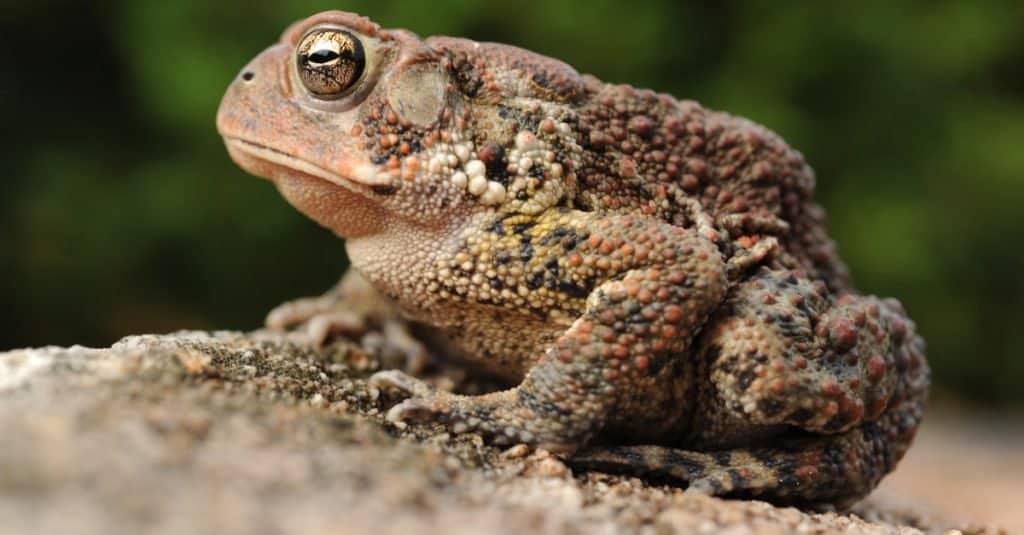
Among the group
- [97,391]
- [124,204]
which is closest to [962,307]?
[124,204]

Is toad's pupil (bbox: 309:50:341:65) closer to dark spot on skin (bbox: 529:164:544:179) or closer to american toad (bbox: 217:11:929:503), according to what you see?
american toad (bbox: 217:11:929:503)

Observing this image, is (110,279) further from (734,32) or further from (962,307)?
(962,307)

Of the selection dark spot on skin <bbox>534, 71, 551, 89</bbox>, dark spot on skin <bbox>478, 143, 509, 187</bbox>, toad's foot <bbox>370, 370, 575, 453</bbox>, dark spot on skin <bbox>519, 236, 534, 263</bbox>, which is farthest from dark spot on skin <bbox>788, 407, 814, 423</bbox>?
dark spot on skin <bbox>534, 71, 551, 89</bbox>

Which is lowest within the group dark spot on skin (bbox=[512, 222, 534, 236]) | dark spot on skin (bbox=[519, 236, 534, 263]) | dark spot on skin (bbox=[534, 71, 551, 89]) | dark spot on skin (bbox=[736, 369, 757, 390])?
dark spot on skin (bbox=[736, 369, 757, 390])

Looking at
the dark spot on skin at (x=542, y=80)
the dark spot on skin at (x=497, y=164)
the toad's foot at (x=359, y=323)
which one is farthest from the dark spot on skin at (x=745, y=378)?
the toad's foot at (x=359, y=323)

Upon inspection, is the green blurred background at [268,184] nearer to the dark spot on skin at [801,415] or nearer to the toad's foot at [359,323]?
the toad's foot at [359,323]

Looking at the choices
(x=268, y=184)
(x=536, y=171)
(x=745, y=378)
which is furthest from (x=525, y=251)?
(x=268, y=184)
